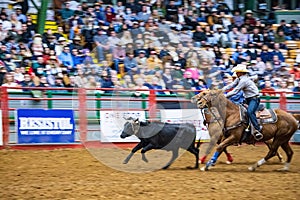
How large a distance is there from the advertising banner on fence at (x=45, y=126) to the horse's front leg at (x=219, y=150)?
4.11m

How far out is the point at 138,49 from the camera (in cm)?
1323

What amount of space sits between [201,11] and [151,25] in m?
4.14

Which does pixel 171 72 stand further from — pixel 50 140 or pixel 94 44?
pixel 50 140

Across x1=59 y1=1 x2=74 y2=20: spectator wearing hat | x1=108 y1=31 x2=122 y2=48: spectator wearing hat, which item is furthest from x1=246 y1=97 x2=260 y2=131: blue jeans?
x1=59 y1=1 x2=74 y2=20: spectator wearing hat

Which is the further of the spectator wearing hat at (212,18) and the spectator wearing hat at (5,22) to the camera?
the spectator wearing hat at (212,18)

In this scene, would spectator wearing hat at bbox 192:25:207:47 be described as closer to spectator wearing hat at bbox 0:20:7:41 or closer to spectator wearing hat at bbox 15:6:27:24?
spectator wearing hat at bbox 15:6:27:24

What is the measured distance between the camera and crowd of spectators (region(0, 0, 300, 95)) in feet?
44.4

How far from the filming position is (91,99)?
45.7ft

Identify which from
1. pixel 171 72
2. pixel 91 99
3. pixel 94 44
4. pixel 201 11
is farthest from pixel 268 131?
pixel 201 11

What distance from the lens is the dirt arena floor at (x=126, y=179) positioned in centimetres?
792

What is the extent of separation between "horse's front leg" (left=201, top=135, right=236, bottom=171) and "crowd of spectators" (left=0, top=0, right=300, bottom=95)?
10.5 ft

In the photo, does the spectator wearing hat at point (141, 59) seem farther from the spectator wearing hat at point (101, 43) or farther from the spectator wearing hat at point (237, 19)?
the spectator wearing hat at point (237, 19)

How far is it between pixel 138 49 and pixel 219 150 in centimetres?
368

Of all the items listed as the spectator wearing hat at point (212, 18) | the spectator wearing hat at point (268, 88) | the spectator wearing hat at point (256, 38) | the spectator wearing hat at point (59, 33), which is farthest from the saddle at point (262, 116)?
the spectator wearing hat at point (256, 38)
